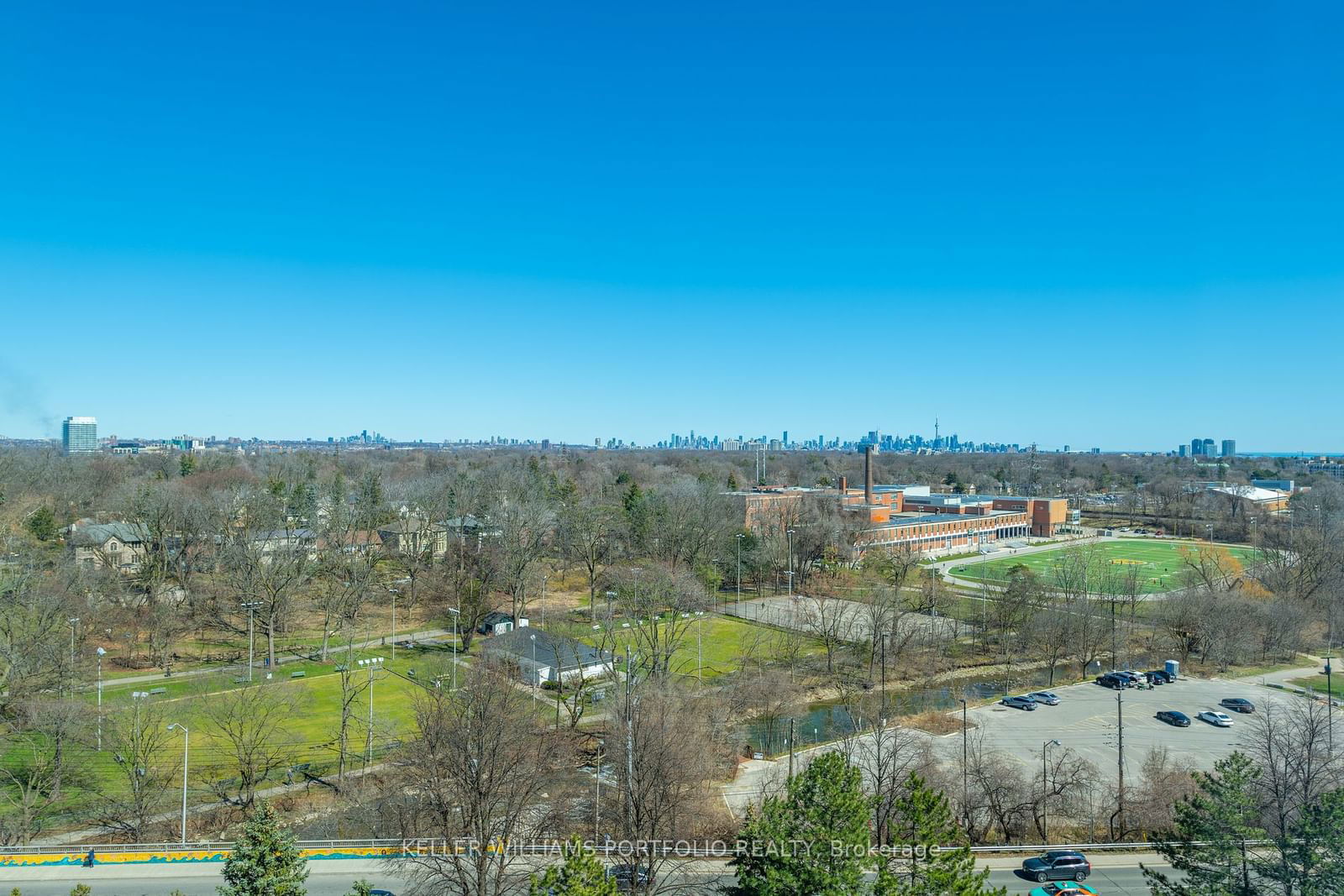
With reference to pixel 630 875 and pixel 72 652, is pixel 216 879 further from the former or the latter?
pixel 72 652

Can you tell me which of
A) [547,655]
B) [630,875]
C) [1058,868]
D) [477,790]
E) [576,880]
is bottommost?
[547,655]

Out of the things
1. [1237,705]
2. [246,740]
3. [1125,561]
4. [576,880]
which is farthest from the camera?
[1125,561]

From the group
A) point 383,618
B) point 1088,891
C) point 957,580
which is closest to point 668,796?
point 1088,891

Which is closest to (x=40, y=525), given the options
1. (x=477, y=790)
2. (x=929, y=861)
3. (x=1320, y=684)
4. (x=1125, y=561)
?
(x=477, y=790)

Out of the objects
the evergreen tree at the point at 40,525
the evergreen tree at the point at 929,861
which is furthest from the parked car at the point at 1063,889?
the evergreen tree at the point at 40,525

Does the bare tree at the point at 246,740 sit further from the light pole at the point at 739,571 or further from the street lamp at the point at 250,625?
the light pole at the point at 739,571

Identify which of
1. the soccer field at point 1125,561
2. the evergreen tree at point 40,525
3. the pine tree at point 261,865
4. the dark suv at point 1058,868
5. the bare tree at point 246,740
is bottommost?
the bare tree at point 246,740

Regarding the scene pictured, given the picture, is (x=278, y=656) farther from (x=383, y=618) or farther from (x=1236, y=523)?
(x=1236, y=523)
